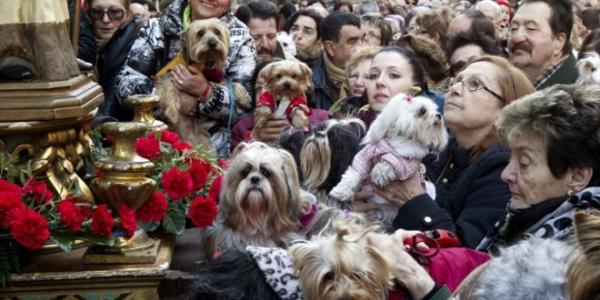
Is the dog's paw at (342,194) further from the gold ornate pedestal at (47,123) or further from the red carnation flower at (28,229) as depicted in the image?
the red carnation flower at (28,229)

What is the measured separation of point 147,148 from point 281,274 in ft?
4.74

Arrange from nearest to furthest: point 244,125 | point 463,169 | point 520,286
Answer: point 520,286, point 463,169, point 244,125

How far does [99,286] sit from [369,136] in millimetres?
1301

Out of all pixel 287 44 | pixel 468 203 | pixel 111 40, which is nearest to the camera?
pixel 468 203

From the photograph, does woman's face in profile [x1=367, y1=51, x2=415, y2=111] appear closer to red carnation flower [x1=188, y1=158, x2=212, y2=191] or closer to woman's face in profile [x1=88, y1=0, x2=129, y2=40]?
red carnation flower [x1=188, y1=158, x2=212, y2=191]

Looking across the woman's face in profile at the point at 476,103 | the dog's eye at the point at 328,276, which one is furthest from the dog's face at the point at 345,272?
the woman's face in profile at the point at 476,103

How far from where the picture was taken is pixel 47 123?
3.95 m

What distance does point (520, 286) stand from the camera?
7.75 ft

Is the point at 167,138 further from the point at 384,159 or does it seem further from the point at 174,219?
the point at 384,159

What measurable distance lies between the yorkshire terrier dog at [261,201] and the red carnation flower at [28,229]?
2.95ft

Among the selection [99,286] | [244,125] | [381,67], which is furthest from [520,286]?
[244,125]

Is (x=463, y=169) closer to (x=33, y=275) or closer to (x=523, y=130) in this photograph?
(x=523, y=130)

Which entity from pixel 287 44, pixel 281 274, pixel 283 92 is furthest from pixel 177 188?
pixel 287 44

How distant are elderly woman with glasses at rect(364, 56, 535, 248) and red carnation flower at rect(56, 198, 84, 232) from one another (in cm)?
115
